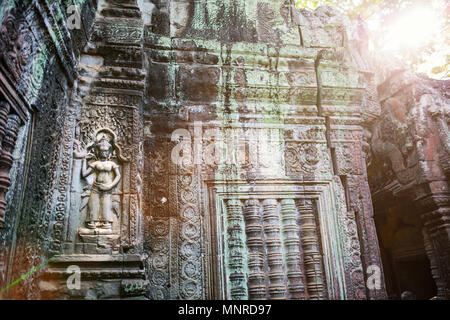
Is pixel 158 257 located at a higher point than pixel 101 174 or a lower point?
lower

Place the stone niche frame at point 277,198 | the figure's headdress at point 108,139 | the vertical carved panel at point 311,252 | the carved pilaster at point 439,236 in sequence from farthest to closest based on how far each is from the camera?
the carved pilaster at point 439,236 → the vertical carved panel at point 311,252 → the stone niche frame at point 277,198 → the figure's headdress at point 108,139

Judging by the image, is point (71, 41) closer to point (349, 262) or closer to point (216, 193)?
point (216, 193)

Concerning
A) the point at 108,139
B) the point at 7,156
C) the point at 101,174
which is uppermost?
the point at 108,139

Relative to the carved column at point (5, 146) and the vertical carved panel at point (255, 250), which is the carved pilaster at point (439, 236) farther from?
the carved column at point (5, 146)

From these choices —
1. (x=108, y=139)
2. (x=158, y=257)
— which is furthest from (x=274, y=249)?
(x=108, y=139)

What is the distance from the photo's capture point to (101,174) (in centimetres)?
352

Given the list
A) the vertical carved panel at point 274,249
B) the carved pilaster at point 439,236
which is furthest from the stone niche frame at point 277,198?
the carved pilaster at point 439,236

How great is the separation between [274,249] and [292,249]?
0.62 ft

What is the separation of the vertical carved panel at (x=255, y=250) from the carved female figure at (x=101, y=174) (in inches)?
53.9

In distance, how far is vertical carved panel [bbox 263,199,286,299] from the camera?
3.73m

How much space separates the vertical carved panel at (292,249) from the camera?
3.77 meters

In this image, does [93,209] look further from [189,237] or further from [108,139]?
[189,237]

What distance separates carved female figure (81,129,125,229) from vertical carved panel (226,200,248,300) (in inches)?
46.5

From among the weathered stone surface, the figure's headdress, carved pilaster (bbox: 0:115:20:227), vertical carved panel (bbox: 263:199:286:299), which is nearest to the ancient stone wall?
the weathered stone surface
